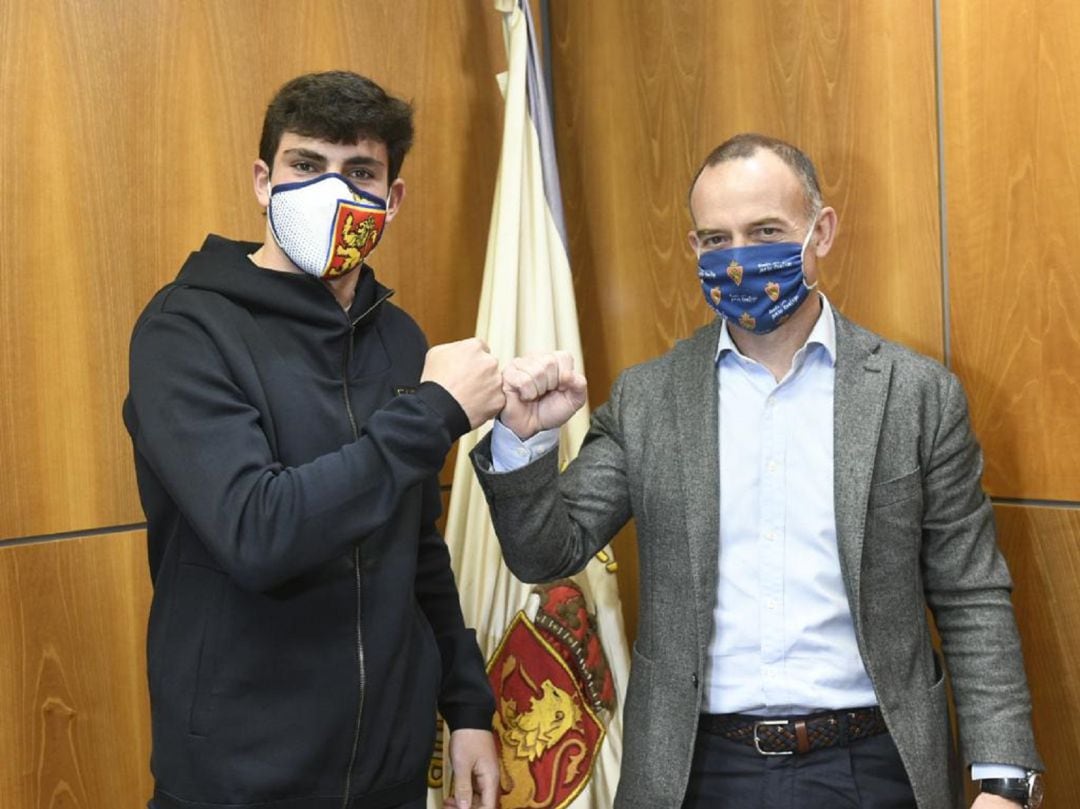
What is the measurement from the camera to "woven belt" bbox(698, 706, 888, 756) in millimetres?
1864

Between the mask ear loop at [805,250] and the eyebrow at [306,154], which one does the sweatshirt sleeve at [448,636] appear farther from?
the mask ear loop at [805,250]

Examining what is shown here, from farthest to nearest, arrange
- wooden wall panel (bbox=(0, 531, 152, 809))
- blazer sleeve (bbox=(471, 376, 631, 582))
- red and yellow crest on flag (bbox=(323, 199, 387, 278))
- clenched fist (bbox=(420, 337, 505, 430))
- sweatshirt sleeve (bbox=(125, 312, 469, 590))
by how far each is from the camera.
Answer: wooden wall panel (bbox=(0, 531, 152, 809)) → blazer sleeve (bbox=(471, 376, 631, 582)) → red and yellow crest on flag (bbox=(323, 199, 387, 278)) → clenched fist (bbox=(420, 337, 505, 430)) → sweatshirt sleeve (bbox=(125, 312, 469, 590))

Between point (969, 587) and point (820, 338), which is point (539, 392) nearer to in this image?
point (820, 338)

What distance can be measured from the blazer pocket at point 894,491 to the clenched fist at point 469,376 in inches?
24.7

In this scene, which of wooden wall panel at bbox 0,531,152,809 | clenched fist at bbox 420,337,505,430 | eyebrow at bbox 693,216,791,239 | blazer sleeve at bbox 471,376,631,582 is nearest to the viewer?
clenched fist at bbox 420,337,505,430

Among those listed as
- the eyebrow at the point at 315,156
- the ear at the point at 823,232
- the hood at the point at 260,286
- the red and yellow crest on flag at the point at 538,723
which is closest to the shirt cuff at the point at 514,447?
the hood at the point at 260,286

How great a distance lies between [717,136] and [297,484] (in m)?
1.56

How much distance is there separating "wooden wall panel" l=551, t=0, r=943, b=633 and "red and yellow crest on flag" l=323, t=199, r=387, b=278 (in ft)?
3.53

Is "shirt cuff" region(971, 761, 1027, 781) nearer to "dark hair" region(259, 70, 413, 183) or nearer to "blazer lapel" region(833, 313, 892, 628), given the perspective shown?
"blazer lapel" region(833, 313, 892, 628)

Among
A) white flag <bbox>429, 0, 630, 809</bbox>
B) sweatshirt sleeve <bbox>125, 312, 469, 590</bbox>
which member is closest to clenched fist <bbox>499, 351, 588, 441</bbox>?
sweatshirt sleeve <bbox>125, 312, 469, 590</bbox>

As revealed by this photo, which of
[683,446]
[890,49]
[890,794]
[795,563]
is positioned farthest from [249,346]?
[890,49]

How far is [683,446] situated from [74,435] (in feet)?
3.93

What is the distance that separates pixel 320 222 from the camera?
1.78 meters

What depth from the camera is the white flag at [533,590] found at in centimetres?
257
